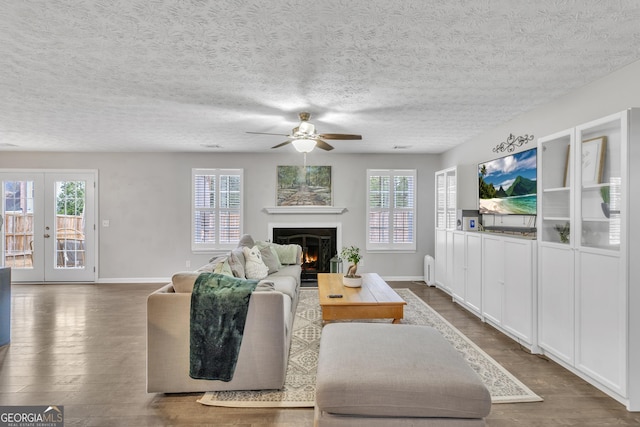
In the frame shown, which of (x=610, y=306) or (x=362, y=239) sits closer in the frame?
(x=610, y=306)

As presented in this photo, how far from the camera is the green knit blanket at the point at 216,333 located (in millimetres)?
2270

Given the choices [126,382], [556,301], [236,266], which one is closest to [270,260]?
[236,266]

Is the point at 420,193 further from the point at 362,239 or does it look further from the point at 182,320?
the point at 182,320

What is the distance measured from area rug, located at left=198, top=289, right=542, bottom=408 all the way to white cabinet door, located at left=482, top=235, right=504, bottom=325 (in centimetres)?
49

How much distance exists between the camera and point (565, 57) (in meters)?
2.29

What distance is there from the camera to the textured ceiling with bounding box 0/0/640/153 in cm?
178

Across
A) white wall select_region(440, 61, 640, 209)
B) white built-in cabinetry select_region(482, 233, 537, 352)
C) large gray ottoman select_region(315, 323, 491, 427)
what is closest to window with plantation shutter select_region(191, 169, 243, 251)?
white wall select_region(440, 61, 640, 209)

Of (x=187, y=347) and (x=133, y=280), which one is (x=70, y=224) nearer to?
(x=133, y=280)

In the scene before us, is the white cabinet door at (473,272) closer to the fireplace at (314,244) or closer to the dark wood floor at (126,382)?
the dark wood floor at (126,382)

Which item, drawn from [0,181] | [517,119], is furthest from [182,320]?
[0,181]

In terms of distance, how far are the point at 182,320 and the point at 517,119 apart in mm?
4187

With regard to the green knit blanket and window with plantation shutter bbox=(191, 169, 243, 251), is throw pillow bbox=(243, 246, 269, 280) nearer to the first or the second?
the green knit blanket

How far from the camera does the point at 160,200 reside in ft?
19.5

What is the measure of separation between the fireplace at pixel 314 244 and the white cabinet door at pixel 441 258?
6.11 feet
